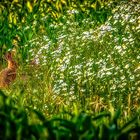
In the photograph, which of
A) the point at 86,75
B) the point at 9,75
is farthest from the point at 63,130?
the point at 9,75

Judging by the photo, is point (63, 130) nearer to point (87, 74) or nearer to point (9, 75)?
point (87, 74)

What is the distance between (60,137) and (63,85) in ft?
12.5

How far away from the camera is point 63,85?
6.61 metres

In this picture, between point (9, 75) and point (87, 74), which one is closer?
point (87, 74)

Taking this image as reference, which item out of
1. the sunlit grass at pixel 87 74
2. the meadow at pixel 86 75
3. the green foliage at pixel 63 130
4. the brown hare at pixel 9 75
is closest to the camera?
the green foliage at pixel 63 130

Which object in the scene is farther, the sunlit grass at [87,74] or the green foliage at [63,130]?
the sunlit grass at [87,74]

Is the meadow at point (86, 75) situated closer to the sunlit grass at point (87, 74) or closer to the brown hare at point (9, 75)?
the sunlit grass at point (87, 74)

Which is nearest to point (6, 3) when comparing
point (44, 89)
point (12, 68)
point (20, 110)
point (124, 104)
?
point (12, 68)

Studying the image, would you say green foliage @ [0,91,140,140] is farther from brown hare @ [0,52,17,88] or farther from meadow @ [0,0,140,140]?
brown hare @ [0,52,17,88]

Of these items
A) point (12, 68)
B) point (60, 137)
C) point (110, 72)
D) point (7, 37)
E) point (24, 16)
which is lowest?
point (60, 137)

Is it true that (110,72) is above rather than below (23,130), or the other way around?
above

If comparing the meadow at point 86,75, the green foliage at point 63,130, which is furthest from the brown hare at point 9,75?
the green foliage at point 63,130

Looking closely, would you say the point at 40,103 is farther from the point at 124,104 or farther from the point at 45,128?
the point at 45,128

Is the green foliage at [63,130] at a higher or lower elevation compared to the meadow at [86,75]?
lower
